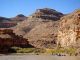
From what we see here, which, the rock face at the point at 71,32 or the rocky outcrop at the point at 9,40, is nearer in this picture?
the rock face at the point at 71,32

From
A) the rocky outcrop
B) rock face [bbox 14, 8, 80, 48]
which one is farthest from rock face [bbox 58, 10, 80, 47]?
the rocky outcrop

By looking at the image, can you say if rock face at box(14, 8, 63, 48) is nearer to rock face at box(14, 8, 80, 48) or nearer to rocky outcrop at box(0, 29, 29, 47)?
rock face at box(14, 8, 80, 48)

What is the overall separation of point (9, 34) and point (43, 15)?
77.7 metres

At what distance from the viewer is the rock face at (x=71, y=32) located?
92.1m

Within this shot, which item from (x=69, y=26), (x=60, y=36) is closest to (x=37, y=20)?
(x=60, y=36)

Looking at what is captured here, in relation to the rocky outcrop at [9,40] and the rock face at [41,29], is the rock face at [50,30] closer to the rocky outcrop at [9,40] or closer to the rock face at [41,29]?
the rock face at [41,29]

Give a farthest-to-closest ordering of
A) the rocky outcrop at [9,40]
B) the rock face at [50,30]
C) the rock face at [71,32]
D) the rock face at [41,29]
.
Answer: the rock face at [41,29], the rocky outcrop at [9,40], the rock face at [50,30], the rock face at [71,32]

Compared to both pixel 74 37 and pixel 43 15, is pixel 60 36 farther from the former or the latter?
pixel 43 15

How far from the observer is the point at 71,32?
97.4 m

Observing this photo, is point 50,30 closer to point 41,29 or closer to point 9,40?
point 41,29

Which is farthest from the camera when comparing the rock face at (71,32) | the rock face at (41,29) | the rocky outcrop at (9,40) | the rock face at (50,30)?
the rock face at (41,29)

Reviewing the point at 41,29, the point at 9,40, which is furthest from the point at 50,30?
the point at 9,40

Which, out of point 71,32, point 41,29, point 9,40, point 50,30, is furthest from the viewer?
point 41,29

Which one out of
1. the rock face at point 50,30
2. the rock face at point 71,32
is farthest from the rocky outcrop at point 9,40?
the rock face at point 71,32
